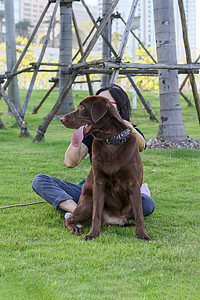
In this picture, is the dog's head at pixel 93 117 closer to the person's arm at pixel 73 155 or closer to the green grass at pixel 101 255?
the person's arm at pixel 73 155

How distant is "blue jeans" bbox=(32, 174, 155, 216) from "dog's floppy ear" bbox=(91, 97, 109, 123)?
1.23 metres

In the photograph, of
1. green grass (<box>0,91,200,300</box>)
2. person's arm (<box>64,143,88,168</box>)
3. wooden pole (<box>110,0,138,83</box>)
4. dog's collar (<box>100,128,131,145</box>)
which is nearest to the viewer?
green grass (<box>0,91,200,300</box>)

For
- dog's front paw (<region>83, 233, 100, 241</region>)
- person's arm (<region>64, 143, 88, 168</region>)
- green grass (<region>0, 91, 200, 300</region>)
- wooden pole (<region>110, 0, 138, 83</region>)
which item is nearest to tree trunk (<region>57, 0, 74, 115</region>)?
wooden pole (<region>110, 0, 138, 83</region>)

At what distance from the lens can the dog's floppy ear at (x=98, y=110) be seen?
321 cm

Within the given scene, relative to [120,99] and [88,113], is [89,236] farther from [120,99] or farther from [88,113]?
[120,99]

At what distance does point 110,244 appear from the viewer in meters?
3.25

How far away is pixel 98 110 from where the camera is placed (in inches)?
127

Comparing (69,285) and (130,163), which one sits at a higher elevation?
(130,163)

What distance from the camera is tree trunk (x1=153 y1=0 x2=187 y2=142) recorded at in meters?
7.81

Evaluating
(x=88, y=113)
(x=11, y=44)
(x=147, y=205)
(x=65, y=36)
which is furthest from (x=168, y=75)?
(x=11, y=44)

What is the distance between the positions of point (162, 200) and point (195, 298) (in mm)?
2696

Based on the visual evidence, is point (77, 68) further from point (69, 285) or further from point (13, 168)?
point (69, 285)

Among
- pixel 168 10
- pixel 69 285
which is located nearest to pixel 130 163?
pixel 69 285

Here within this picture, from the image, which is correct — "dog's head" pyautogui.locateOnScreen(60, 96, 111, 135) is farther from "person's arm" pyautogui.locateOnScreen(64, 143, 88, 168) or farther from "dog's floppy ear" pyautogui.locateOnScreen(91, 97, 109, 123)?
"person's arm" pyautogui.locateOnScreen(64, 143, 88, 168)
